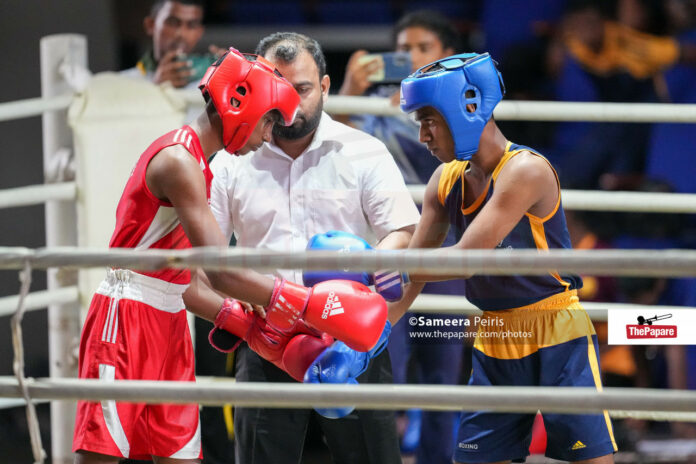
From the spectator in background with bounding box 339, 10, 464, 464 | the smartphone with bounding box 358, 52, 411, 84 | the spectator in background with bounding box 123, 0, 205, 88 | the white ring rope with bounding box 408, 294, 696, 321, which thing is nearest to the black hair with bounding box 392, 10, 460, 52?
the spectator in background with bounding box 339, 10, 464, 464

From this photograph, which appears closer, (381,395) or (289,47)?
(381,395)

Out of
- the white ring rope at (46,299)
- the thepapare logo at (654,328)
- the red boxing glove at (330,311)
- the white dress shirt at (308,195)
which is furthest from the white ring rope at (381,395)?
the white ring rope at (46,299)

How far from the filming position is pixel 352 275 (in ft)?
6.15

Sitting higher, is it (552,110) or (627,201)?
(552,110)

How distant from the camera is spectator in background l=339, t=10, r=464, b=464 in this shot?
6.91ft

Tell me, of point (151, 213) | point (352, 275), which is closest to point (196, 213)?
point (151, 213)

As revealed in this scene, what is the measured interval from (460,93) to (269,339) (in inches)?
26.6

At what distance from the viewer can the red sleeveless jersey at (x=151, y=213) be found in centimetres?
178

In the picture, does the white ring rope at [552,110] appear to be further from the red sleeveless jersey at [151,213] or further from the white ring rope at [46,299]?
the white ring rope at [46,299]

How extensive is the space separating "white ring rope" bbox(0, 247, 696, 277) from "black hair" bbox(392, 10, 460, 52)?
47.5 inches

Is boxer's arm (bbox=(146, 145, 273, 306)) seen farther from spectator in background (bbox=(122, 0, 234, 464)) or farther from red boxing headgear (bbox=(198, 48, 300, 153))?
spectator in background (bbox=(122, 0, 234, 464))

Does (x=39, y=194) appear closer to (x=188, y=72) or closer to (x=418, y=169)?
(x=188, y=72)

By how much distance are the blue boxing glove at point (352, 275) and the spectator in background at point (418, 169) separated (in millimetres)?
172

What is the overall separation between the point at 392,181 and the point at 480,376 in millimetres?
514
